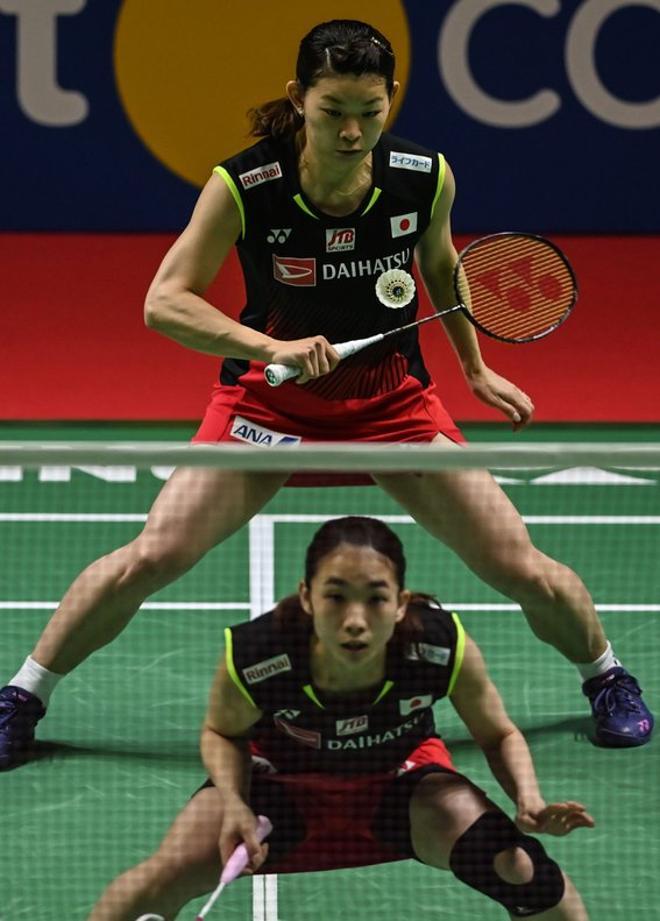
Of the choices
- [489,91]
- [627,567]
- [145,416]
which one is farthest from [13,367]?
[627,567]

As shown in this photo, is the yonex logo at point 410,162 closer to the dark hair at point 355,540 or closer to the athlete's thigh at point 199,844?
the dark hair at point 355,540

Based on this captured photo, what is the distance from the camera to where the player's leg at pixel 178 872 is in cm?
342

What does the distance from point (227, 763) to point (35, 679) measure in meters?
1.00

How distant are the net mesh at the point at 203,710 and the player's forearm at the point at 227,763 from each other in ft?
1.01

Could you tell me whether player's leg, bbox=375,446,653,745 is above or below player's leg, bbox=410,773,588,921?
above

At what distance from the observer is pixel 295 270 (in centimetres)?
468

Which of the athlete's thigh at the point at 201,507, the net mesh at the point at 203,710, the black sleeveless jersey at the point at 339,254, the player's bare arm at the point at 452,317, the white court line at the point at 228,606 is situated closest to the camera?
the net mesh at the point at 203,710

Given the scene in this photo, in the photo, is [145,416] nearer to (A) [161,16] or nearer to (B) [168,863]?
(A) [161,16]

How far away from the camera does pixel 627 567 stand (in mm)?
6039

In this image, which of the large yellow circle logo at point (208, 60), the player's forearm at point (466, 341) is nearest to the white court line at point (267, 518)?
the player's forearm at point (466, 341)

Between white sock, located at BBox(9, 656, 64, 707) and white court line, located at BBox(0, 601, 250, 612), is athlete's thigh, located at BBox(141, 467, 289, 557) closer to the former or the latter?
white sock, located at BBox(9, 656, 64, 707)

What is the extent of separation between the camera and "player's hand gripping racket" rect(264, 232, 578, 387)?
466cm

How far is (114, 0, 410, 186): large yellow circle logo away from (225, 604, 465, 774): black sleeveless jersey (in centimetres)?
522

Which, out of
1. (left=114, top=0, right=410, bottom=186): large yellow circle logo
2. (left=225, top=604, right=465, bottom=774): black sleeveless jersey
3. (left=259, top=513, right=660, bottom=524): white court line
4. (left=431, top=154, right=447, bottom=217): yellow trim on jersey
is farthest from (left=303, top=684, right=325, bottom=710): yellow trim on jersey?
(left=114, top=0, right=410, bottom=186): large yellow circle logo
